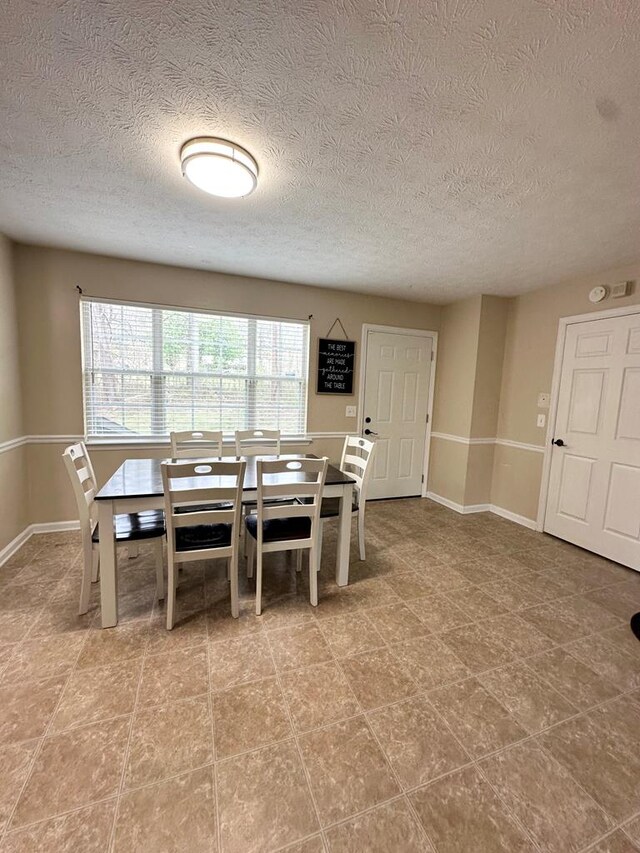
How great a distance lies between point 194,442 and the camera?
10.4 feet

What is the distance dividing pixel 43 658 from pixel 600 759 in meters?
2.47

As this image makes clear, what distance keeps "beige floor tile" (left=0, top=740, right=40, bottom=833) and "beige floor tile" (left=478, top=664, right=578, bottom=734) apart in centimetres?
186

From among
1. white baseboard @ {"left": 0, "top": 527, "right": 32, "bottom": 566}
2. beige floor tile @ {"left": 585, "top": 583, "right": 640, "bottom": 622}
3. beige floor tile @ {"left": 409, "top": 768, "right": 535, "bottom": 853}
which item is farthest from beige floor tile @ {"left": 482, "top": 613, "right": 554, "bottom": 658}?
white baseboard @ {"left": 0, "top": 527, "right": 32, "bottom": 566}

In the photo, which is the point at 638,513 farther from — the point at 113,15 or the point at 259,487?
the point at 113,15

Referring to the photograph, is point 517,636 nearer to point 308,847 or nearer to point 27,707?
point 308,847

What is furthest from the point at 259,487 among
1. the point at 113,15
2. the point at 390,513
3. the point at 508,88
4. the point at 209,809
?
the point at 390,513

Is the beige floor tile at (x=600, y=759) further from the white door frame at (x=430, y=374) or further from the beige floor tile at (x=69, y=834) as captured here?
the white door frame at (x=430, y=374)

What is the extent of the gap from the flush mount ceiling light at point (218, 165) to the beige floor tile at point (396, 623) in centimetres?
248

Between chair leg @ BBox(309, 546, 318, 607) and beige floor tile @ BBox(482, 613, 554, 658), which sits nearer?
beige floor tile @ BBox(482, 613, 554, 658)

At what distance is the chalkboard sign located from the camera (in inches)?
156

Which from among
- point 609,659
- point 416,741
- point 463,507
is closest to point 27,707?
point 416,741

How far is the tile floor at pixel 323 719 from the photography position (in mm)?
1123

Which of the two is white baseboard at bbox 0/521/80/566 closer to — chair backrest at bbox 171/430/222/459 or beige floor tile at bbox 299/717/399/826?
chair backrest at bbox 171/430/222/459

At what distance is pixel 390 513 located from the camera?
3.96 meters
